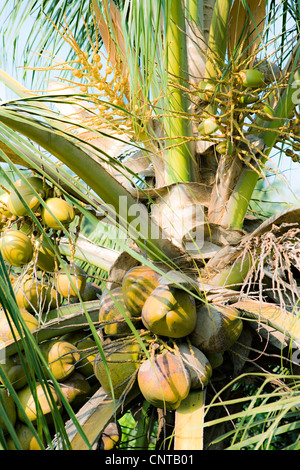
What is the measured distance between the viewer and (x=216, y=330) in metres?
1.38

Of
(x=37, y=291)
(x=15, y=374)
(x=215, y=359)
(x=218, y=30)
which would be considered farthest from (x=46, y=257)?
(x=218, y=30)

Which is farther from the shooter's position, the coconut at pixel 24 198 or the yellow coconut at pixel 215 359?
the yellow coconut at pixel 215 359

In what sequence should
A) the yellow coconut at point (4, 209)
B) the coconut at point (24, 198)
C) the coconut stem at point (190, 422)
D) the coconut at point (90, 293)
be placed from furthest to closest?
the coconut at point (90, 293) < the yellow coconut at point (4, 209) < the coconut at point (24, 198) < the coconut stem at point (190, 422)

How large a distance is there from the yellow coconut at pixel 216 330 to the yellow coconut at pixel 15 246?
513 millimetres

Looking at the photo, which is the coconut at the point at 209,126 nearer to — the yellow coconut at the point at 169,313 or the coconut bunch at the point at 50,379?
the yellow coconut at the point at 169,313

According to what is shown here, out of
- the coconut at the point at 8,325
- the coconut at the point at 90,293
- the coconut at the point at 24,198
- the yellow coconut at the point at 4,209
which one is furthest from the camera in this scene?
the coconut at the point at 90,293

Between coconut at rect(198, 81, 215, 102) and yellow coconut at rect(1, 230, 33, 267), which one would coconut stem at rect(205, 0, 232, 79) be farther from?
yellow coconut at rect(1, 230, 33, 267)

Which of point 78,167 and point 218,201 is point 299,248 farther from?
point 78,167

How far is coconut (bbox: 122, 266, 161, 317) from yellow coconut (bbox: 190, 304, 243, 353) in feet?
0.53

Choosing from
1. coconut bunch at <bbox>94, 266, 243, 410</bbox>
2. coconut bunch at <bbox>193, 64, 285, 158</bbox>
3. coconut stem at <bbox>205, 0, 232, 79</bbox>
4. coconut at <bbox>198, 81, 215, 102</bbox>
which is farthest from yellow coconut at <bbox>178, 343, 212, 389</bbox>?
coconut stem at <bbox>205, 0, 232, 79</bbox>

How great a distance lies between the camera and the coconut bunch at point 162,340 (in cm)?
131

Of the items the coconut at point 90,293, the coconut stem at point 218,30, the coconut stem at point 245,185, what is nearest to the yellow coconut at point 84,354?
the coconut at point 90,293

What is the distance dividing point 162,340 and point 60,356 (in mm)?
299

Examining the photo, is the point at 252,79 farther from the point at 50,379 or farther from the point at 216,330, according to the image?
the point at 50,379
